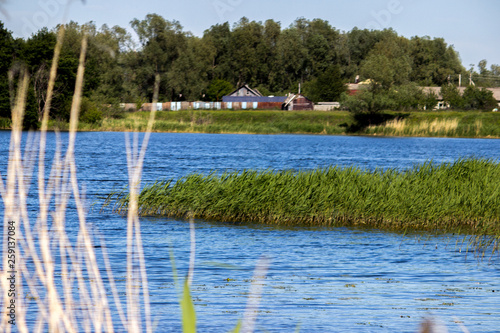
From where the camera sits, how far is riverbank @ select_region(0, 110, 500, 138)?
88.8m

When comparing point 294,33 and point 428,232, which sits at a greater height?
point 294,33

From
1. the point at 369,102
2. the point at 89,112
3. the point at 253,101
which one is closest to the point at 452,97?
the point at 253,101

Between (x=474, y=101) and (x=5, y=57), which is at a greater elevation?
(x=5, y=57)

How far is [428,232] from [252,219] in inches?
217

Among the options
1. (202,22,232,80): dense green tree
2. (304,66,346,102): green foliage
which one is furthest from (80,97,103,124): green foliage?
(202,22,232,80): dense green tree

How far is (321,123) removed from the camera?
10900 cm

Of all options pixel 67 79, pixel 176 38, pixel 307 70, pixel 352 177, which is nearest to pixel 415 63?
pixel 307 70

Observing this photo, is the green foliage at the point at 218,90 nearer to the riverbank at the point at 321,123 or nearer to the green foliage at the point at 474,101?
the riverbank at the point at 321,123

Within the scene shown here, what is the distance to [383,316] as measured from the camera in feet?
36.5

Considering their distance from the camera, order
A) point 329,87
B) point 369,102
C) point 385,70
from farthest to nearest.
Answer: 1. point 329,87
2. point 385,70
3. point 369,102

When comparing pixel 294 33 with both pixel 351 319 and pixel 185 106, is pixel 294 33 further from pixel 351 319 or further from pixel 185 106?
pixel 351 319

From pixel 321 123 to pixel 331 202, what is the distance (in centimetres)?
8909

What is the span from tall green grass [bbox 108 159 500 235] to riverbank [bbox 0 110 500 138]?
62.1m

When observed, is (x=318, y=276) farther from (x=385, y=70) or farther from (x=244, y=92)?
(x=244, y=92)
